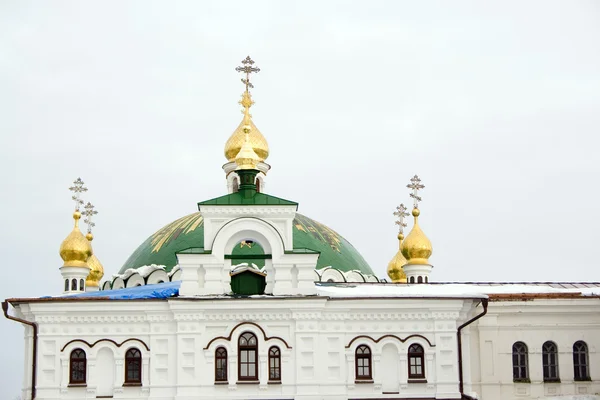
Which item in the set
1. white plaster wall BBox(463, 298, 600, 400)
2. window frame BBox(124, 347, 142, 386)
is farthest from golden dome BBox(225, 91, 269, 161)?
white plaster wall BBox(463, 298, 600, 400)

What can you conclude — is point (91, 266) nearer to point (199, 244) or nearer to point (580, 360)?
point (199, 244)

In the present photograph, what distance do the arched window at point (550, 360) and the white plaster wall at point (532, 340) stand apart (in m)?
0.18

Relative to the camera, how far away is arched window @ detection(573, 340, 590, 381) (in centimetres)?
2878

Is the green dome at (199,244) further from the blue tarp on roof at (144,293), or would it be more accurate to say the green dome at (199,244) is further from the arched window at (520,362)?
the arched window at (520,362)

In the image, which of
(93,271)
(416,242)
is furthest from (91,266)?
(416,242)

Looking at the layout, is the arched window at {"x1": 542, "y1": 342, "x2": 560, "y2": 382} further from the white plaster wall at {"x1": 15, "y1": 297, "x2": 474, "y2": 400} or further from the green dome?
the green dome

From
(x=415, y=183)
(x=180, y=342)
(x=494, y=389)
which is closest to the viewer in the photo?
(x=180, y=342)

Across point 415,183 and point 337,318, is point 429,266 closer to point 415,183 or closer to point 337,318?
point 415,183

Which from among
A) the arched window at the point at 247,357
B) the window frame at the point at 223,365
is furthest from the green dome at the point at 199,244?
the window frame at the point at 223,365

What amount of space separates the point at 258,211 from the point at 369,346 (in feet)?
14.8

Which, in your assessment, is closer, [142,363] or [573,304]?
[142,363]

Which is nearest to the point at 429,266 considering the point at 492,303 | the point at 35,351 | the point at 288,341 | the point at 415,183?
the point at 415,183

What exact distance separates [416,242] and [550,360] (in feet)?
33.1

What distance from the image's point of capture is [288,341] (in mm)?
26641
